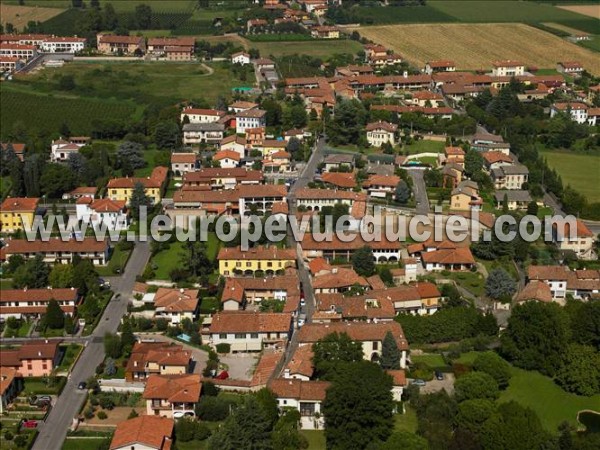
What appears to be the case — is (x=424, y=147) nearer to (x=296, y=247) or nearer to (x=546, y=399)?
(x=296, y=247)

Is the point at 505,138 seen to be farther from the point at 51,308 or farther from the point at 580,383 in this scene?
the point at 51,308

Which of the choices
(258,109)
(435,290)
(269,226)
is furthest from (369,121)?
(435,290)

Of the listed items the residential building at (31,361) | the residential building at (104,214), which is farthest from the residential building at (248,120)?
the residential building at (31,361)

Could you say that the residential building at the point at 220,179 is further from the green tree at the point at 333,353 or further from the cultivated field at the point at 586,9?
the cultivated field at the point at 586,9

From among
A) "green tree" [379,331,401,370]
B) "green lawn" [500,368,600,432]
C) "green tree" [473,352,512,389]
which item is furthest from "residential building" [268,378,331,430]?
"green lawn" [500,368,600,432]

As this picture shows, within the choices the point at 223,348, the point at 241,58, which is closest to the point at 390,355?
the point at 223,348
